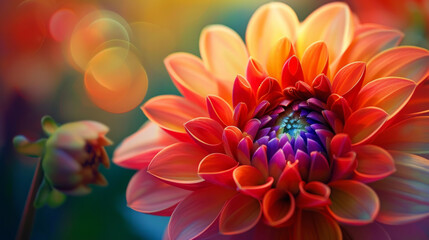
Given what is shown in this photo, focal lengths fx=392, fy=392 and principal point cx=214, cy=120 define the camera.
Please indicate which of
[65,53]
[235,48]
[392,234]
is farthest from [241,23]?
[392,234]

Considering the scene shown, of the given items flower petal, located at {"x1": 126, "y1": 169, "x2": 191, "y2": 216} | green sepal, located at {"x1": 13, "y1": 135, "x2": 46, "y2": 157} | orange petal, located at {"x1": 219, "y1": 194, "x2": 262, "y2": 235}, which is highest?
green sepal, located at {"x1": 13, "y1": 135, "x2": 46, "y2": 157}

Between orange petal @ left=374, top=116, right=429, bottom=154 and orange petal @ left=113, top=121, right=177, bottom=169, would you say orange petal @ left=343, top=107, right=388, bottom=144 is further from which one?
orange petal @ left=113, top=121, right=177, bottom=169

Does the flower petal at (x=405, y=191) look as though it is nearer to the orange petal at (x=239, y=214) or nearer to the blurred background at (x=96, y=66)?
the orange petal at (x=239, y=214)

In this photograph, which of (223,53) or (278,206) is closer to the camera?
(278,206)

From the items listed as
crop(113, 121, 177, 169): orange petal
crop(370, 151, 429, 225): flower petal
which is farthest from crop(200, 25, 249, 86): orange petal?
crop(370, 151, 429, 225): flower petal

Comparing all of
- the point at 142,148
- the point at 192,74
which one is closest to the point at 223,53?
the point at 192,74

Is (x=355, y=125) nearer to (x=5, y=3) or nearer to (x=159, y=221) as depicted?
(x=159, y=221)

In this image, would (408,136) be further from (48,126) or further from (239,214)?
(48,126)
